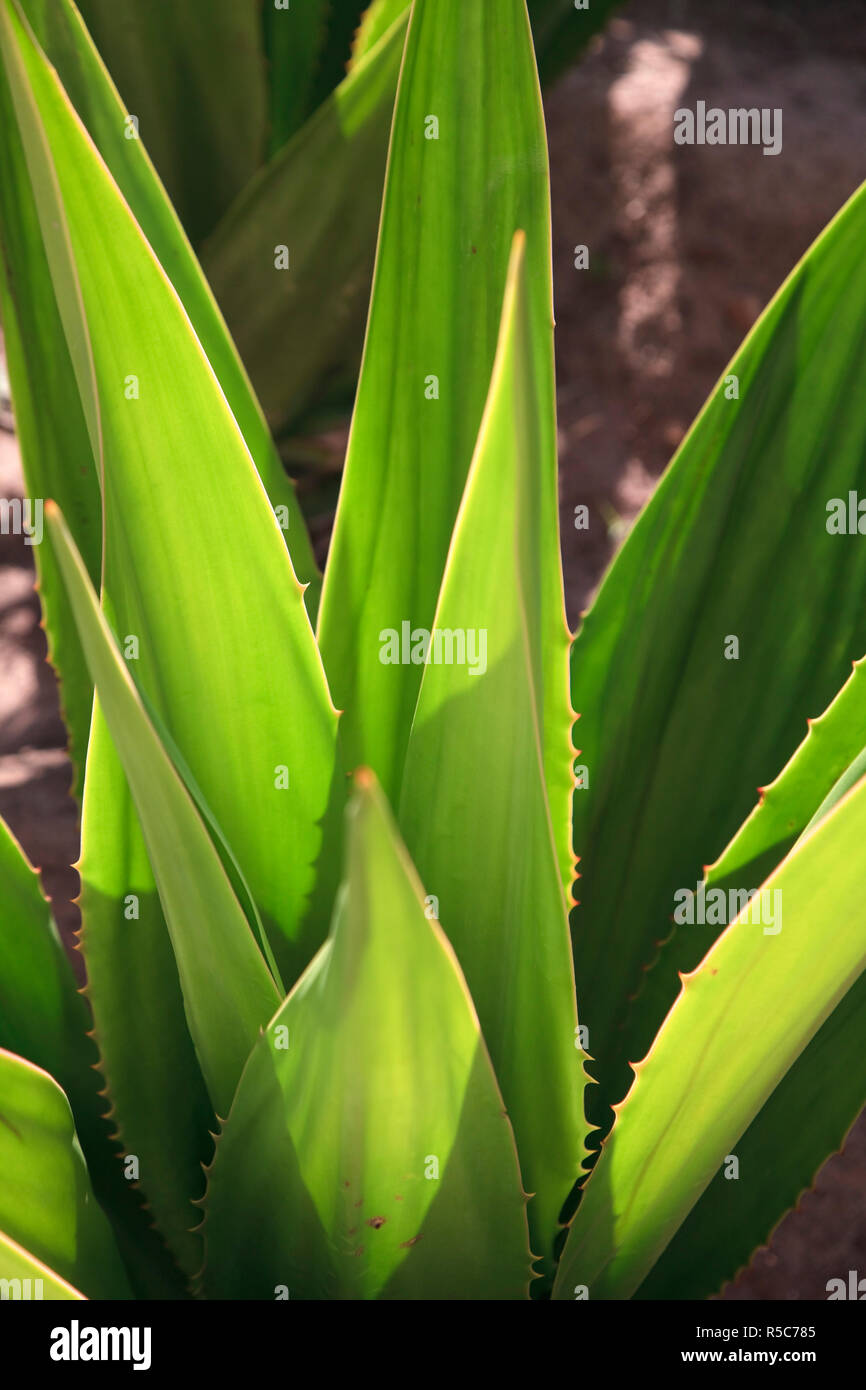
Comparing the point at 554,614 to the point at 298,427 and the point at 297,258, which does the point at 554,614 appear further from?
the point at 298,427

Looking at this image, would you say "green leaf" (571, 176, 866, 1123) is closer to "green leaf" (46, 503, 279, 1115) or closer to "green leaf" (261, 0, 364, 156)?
"green leaf" (46, 503, 279, 1115)

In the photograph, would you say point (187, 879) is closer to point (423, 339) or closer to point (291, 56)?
point (423, 339)

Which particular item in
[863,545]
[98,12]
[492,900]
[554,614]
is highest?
[98,12]

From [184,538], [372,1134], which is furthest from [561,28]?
[372,1134]

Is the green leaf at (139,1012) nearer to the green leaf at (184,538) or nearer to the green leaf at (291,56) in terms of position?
the green leaf at (184,538)

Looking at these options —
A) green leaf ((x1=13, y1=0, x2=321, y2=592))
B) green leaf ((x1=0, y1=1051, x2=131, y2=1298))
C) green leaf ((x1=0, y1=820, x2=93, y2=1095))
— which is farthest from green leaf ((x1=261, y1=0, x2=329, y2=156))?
green leaf ((x1=0, y1=1051, x2=131, y2=1298))

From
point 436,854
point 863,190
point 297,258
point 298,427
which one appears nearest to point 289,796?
point 436,854
